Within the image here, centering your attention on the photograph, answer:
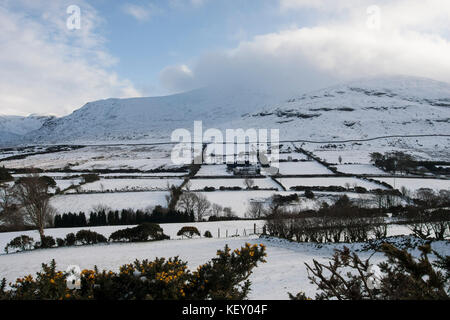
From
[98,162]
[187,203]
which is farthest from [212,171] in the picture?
[98,162]

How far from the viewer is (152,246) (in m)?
23.7

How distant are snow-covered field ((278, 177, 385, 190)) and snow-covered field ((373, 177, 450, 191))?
550 cm

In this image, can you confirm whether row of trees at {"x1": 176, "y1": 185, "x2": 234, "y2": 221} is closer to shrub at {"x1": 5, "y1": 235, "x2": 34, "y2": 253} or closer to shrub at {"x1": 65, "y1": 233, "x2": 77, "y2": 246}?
shrub at {"x1": 65, "y1": 233, "x2": 77, "y2": 246}

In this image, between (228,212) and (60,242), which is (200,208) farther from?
(60,242)

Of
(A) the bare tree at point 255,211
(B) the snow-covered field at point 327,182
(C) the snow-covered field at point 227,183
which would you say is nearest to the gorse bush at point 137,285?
(A) the bare tree at point 255,211

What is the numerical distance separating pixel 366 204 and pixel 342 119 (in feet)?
530

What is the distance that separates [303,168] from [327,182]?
18.8 m

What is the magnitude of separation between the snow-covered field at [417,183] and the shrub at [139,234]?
49.8m

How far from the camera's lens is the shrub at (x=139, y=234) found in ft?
85.6

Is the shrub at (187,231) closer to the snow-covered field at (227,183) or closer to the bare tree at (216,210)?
the bare tree at (216,210)

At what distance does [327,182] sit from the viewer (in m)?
58.5
